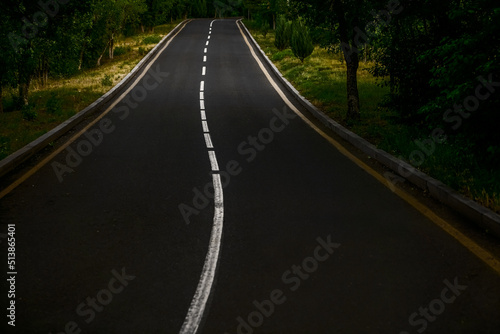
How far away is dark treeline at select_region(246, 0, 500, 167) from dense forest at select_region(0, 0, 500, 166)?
16 mm

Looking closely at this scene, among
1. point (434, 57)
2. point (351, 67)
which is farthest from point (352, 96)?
point (434, 57)

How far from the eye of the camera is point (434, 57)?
1061cm

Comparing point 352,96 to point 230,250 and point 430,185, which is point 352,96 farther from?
point 230,250

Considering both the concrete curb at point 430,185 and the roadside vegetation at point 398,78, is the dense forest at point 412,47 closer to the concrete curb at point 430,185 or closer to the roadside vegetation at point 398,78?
the roadside vegetation at point 398,78

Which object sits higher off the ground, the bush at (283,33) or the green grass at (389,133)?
the bush at (283,33)

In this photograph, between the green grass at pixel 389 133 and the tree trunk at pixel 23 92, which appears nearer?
the green grass at pixel 389 133

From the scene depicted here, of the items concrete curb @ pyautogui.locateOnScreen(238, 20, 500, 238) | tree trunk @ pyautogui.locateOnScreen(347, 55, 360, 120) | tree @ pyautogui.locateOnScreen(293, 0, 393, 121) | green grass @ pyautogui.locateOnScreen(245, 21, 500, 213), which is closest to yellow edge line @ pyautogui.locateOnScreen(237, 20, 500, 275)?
concrete curb @ pyautogui.locateOnScreen(238, 20, 500, 238)

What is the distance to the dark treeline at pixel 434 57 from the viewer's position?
23.2ft

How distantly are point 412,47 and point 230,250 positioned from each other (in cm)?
801

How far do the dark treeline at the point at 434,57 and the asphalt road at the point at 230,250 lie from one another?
1.83 m

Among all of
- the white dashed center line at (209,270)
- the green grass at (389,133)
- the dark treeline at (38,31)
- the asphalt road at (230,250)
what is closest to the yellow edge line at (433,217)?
the asphalt road at (230,250)

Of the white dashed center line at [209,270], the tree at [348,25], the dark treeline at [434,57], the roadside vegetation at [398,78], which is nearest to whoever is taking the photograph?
the white dashed center line at [209,270]

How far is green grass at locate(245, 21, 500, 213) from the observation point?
7094 mm

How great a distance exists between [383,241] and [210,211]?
2.53 metres
